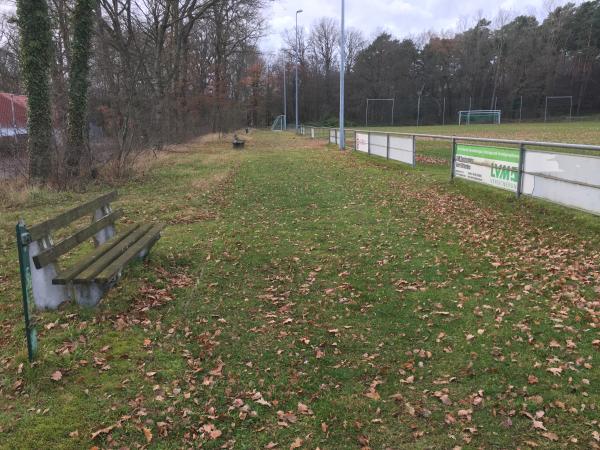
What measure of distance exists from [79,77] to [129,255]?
11010 mm

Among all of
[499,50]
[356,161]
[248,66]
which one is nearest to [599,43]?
[499,50]

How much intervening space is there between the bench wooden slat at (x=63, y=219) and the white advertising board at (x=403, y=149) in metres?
11.0

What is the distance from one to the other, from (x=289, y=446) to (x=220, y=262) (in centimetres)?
389

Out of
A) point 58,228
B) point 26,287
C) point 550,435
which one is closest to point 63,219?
point 58,228

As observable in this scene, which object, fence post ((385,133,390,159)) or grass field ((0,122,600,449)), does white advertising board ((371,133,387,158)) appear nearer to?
fence post ((385,133,390,159))

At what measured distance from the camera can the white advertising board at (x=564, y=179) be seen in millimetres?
7309

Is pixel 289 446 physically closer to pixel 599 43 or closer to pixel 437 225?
pixel 437 225

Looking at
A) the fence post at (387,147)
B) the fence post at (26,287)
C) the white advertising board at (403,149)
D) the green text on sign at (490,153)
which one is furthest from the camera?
the fence post at (387,147)

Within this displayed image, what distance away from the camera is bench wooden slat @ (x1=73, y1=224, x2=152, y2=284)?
4.74 m

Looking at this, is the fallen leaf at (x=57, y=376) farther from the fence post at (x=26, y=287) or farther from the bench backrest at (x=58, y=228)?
the bench backrest at (x=58, y=228)

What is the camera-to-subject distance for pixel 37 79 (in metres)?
13.0

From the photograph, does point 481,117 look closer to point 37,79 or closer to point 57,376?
point 37,79

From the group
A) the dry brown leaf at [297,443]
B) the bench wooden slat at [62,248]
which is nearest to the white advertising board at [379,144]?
the bench wooden slat at [62,248]

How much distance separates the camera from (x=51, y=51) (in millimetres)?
13211
